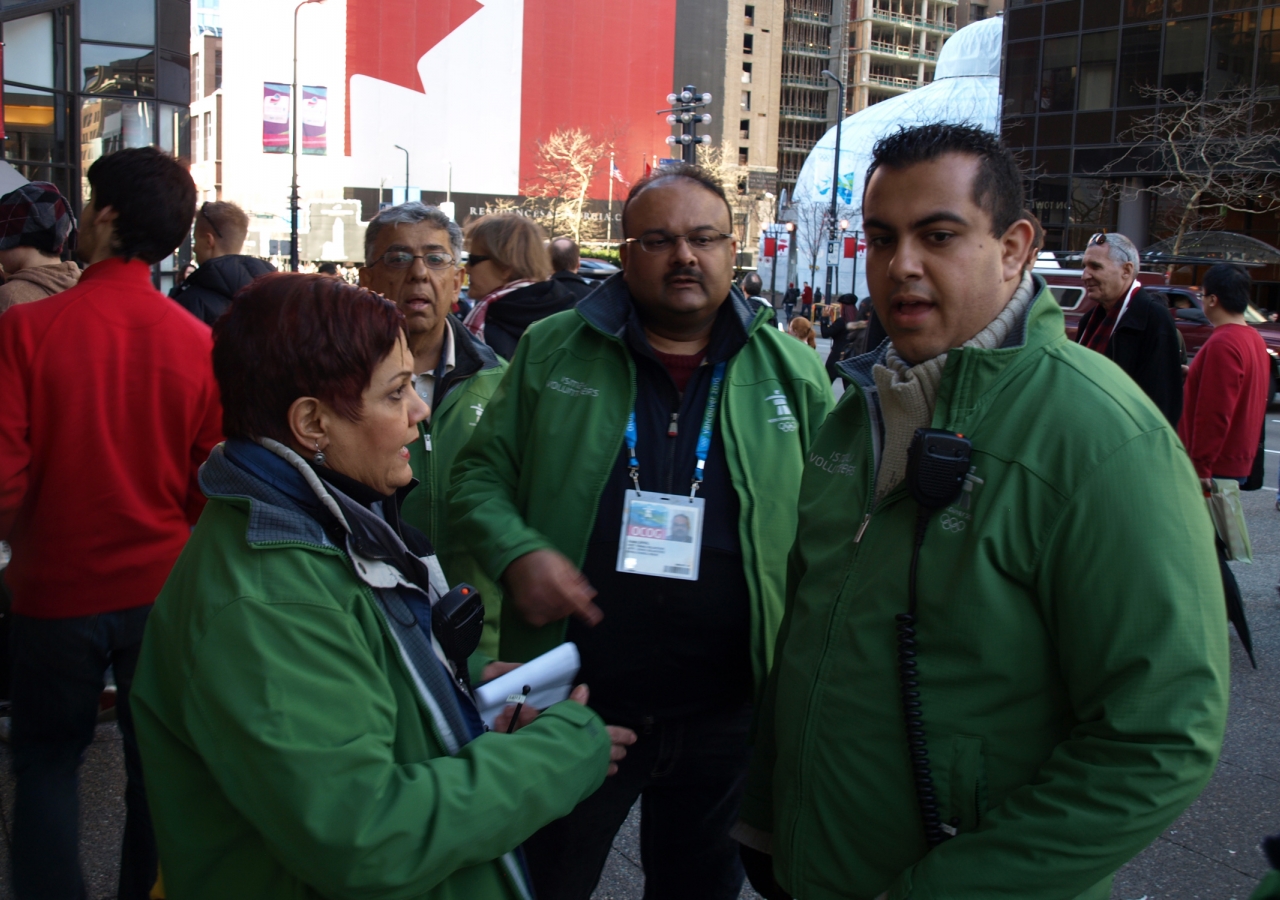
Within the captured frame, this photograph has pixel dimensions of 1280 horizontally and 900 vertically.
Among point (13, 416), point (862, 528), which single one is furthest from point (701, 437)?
point (13, 416)

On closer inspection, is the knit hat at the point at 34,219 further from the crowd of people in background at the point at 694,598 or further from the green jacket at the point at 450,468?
the green jacket at the point at 450,468

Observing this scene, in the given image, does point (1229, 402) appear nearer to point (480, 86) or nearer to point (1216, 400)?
point (1216, 400)

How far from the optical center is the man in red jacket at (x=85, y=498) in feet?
9.27

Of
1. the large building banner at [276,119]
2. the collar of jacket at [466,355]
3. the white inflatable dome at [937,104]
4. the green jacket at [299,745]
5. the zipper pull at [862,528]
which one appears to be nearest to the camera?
the green jacket at [299,745]

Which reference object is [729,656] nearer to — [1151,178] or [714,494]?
[714,494]

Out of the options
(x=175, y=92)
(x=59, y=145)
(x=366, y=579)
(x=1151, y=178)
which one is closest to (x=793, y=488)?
(x=366, y=579)

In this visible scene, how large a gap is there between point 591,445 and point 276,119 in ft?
208

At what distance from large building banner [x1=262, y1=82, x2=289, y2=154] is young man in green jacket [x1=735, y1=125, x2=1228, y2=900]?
5895 cm

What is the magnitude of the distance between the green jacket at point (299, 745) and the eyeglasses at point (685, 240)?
4.54ft

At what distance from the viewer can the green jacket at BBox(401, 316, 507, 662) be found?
128 inches

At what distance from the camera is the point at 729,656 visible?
8.48 ft

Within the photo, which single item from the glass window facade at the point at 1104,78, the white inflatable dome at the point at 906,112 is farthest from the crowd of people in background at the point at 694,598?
the white inflatable dome at the point at 906,112

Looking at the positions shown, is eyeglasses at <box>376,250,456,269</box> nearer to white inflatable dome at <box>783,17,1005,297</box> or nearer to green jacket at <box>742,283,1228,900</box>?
green jacket at <box>742,283,1228,900</box>

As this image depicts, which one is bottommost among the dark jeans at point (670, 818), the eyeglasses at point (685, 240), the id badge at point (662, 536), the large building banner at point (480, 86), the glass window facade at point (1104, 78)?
the dark jeans at point (670, 818)
